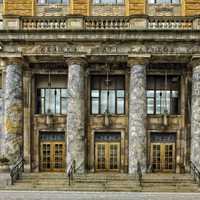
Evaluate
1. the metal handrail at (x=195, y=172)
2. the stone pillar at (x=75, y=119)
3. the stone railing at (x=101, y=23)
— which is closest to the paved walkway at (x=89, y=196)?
the metal handrail at (x=195, y=172)

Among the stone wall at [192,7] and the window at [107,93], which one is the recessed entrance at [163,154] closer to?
the window at [107,93]

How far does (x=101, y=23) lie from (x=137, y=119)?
5.80 meters

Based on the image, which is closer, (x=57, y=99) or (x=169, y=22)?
(x=169, y=22)

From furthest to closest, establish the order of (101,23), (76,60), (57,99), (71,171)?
(57,99), (101,23), (76,60), (71,171)

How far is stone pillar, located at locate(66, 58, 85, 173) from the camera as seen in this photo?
20359 mm

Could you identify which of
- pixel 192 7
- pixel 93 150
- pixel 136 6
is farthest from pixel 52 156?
pixel 192 7

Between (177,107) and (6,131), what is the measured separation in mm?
10732

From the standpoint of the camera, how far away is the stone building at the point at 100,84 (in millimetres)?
20266

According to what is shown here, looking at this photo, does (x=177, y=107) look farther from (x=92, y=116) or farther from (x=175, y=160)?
(x=92, y=116)

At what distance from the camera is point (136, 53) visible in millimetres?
20266

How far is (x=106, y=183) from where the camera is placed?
18938 mm

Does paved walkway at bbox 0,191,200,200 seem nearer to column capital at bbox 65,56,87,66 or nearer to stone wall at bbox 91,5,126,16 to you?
column capital at bbox 65,56,87,66

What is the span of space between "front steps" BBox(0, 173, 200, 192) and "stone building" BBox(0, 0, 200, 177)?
1151 millimetres

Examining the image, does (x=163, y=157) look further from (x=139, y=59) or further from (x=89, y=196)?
(x=89, y=196)
